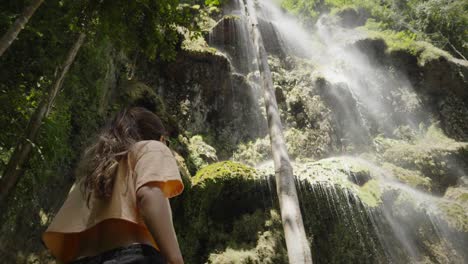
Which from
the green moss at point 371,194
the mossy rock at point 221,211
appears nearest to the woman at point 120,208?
the mossy rock at point 221,211

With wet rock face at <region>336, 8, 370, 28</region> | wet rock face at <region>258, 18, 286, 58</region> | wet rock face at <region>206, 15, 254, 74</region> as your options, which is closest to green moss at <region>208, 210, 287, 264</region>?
wet rock face at <region>206, 15, 254, 74</region>

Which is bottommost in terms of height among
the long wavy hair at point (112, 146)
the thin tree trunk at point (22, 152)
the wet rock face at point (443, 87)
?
the wet rock face at point (443, 87)

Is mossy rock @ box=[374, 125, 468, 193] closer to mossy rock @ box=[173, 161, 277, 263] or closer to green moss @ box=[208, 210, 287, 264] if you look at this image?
green moss @ box=[208, 210, 287, 264]

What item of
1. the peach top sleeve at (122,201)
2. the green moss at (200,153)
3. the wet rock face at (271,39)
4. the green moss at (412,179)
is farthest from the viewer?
the wet rock face at (271,39)

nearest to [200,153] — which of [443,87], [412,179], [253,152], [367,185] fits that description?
[253,152]

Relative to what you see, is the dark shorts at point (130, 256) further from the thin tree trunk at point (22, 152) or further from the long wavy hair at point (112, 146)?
the thin tree trunk at point (22, 152)

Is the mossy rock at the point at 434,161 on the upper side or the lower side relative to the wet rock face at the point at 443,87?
lower

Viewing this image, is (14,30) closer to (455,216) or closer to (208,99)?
(208,99)

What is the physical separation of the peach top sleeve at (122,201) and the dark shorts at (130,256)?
0.38ft

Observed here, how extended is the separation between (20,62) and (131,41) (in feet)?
5.23

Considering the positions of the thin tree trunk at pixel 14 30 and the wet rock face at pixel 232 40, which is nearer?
the thin tree trunk at pixel 14 30

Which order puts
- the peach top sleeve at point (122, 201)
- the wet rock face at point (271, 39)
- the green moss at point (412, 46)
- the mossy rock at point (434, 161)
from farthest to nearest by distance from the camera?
the wet rock face at point (271, 39) → the green moss at point (412, 46) → the mossy rock at point (434, 161) → the peach top sleeve at point (122, 201)

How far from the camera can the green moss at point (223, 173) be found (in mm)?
7367

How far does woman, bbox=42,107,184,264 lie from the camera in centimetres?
146
